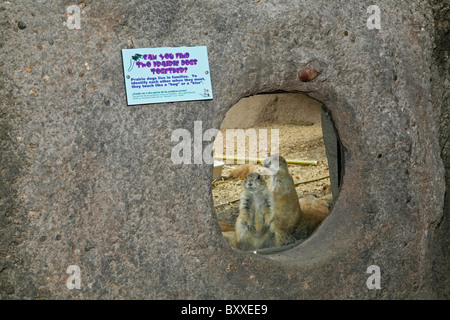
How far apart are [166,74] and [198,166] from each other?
52 centimetres

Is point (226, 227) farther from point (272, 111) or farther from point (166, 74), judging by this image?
point (272, 111)

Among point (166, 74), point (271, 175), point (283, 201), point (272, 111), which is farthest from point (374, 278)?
point (272, 111)

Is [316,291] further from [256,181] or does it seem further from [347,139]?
[256,181]

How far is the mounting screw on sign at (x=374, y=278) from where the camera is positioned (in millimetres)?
3395

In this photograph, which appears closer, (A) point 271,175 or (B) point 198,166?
(B) point 198,166

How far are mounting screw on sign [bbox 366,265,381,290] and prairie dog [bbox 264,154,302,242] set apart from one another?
1.12m

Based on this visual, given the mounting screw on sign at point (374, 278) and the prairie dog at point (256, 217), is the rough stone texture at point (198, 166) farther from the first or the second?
the prairie dog at point (256, 217)

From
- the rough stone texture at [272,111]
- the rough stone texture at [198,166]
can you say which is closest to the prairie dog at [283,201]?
the rough stone texture at [198,166]

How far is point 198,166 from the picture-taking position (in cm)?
293

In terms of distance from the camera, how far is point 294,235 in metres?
4.50

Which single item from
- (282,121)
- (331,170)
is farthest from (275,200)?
(282,121)

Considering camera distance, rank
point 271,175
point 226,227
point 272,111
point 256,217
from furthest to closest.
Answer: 1. point 272,111
2. point 226,227
3. point 271,175
4. point 256,217

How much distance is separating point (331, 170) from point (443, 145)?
140 centimetres

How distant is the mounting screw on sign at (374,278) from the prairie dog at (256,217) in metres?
1.11
